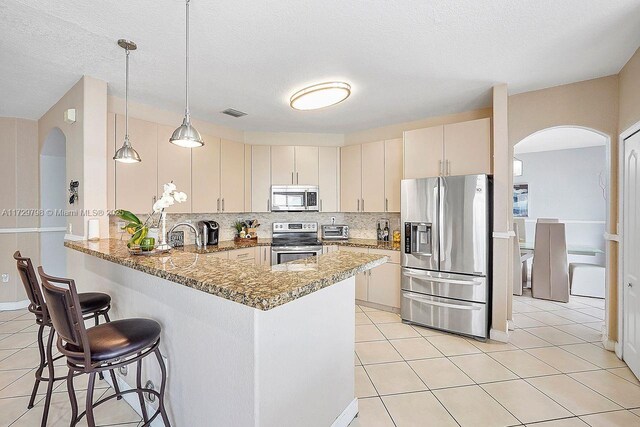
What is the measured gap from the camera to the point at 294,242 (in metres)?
4.41

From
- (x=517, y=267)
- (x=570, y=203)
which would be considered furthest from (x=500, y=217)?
(x=570, y=203)

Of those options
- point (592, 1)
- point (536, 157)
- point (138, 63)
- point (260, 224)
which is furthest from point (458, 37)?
point (536, 157)

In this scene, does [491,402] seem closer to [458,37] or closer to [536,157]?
[458,37]

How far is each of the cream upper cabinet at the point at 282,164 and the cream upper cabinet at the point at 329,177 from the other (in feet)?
1.43

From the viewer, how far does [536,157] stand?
20.4 feet

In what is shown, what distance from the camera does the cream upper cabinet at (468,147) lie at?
3189 millimetres

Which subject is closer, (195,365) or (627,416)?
(195,365)

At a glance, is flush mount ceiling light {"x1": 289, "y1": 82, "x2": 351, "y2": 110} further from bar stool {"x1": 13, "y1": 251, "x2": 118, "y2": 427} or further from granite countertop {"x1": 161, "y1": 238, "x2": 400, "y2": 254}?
bar stool {"x1": 13, "y1": 251, "x2": 118, "y2": 427}

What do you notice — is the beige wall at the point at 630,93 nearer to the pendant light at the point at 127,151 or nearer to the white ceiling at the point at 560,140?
the white ceiling at the point at 560,140

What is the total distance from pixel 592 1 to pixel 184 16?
2.46 m

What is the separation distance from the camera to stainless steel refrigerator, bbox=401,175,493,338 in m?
3.02

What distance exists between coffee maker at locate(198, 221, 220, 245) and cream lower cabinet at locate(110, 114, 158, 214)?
827 millimetres

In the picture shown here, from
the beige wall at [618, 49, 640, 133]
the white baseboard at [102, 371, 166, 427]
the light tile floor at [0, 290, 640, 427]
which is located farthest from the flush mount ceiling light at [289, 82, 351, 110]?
the white baseboard at [102, 371, 166, 427]

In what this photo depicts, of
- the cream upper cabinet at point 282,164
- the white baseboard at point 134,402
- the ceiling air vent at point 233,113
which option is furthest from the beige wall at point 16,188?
the cream upper cabinet at point 282,164
